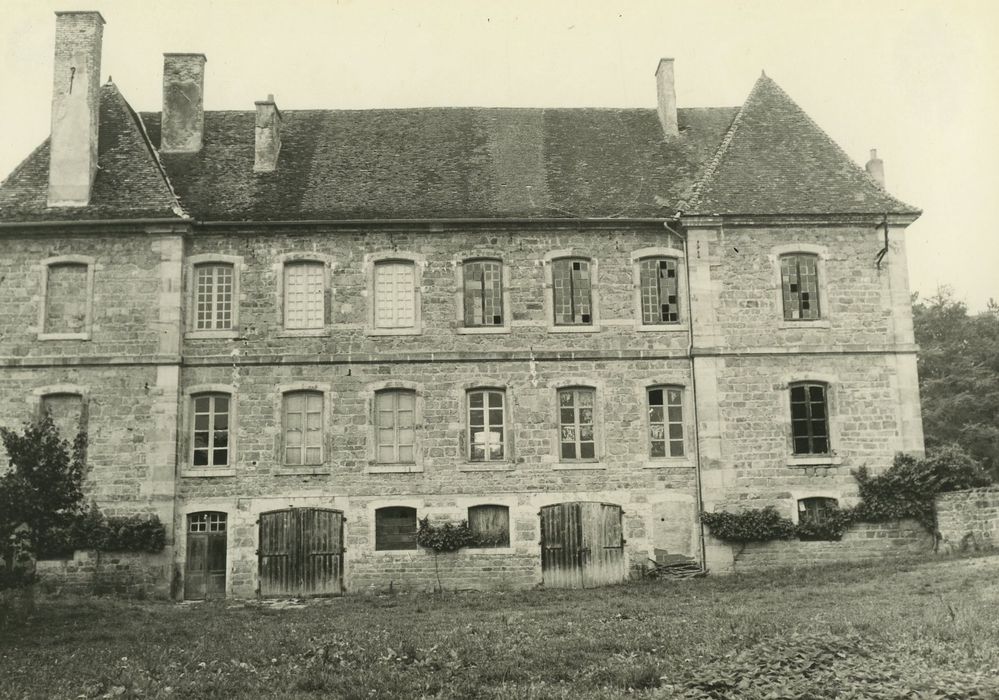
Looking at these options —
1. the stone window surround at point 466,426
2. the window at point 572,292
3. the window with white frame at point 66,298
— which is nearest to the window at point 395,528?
the stone window surround at point 466,426

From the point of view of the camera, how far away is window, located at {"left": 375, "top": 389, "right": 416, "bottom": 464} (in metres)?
21.7

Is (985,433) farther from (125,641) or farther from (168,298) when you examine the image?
(125,641)

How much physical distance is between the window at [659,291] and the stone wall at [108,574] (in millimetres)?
12036

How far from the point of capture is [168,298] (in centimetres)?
2167

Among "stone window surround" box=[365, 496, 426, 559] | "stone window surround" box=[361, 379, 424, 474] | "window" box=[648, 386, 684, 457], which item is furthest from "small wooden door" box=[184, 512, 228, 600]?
"window" box=[648, 386, 684, 457]

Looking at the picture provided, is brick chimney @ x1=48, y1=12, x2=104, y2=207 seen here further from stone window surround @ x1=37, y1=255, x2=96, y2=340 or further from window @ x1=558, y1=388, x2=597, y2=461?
window @ x1=558, y1=388, x2=597, y2=461

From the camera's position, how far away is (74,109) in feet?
73.6

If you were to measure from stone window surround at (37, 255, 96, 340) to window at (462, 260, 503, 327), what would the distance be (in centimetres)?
837

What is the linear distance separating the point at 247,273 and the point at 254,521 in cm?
562

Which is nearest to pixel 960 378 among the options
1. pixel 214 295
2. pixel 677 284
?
pixel 677 284

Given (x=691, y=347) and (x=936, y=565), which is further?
(x=691, y=347)

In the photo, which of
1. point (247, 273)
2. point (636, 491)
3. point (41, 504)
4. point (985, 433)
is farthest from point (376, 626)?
point (985, 433)

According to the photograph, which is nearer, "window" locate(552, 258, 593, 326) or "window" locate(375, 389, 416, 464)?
"window" locate(375, 389, 416, 464)

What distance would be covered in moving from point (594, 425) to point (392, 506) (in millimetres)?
4882
